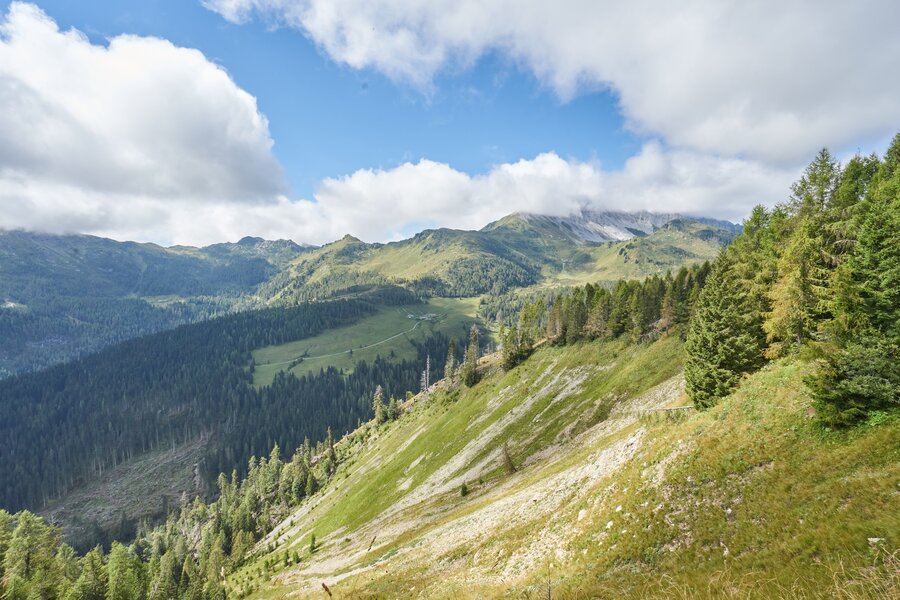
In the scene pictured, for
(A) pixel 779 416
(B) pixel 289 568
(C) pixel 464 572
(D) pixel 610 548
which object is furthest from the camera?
(B) pixel 289 568

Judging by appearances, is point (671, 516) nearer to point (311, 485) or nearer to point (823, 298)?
point (823, 298)

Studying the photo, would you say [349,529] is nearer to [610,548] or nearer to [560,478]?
[560,478]

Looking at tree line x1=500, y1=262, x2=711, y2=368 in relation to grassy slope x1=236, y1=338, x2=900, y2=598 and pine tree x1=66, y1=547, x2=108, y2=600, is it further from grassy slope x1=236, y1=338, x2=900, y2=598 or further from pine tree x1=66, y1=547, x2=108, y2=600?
pine tree x1=66, y1=547, x2=108, y2=600

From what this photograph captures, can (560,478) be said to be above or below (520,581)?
below

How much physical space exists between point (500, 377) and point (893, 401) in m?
94.5

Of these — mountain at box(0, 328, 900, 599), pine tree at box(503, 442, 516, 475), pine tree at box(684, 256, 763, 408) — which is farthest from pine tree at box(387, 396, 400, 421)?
pine tree at box(684, 256, 763, 408)

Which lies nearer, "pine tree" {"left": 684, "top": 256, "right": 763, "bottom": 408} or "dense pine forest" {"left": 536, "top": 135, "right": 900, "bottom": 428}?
"dense pine forest" {"left": 536, "top": 135, "right": 900, "bottom": 428}

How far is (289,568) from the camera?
7062 centimetres

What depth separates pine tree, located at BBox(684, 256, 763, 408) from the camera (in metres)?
36.4

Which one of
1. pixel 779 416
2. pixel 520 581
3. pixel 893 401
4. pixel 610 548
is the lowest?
pixel 520 581

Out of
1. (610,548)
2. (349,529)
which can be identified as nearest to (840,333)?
(610,548)

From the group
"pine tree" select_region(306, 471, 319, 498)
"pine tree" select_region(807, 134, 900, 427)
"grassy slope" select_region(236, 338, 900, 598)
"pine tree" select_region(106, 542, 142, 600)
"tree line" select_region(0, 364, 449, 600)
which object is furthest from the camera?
"pine tree" select_region(306, 471, 319, 498)

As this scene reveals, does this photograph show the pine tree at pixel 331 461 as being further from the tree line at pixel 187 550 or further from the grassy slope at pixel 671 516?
the grassy slope at pixel 671 516

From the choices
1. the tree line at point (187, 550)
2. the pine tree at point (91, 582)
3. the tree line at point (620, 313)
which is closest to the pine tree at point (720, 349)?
the tree line at point (620, 313)
